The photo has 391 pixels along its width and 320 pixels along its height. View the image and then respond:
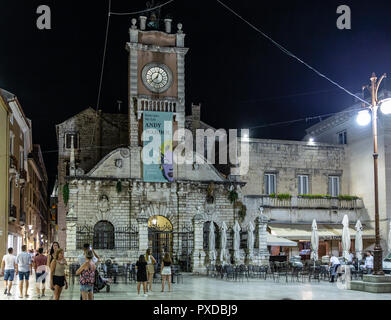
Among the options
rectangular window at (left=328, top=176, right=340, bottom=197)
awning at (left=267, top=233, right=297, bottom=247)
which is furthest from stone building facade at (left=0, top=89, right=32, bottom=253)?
rectangular window at (left=328, top=176, right=340, bottom=197)

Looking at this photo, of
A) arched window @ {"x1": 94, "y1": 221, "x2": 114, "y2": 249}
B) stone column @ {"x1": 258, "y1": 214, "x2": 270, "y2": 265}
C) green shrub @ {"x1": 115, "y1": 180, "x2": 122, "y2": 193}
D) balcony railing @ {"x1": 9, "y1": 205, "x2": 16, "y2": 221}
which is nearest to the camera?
stone column @ {"x1": 258, "y1": 214, "x2": 270, "y2": 265}

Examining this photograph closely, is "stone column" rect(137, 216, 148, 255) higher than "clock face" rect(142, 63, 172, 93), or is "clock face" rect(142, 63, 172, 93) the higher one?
"clock face" rect(142, 63, 172, 93)

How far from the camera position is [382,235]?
1421 inches

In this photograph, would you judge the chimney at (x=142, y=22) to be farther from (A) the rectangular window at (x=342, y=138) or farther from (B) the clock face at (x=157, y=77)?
(A) the rectangular window at (x=342, y=138)

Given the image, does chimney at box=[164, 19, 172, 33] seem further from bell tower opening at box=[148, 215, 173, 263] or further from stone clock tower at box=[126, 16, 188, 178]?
bell tower opening at box=[148, 215, 173, 263]

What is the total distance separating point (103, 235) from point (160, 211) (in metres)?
3.49

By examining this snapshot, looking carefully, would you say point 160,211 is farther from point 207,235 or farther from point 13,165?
point 13,165

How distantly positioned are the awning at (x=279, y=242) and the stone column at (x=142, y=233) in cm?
662

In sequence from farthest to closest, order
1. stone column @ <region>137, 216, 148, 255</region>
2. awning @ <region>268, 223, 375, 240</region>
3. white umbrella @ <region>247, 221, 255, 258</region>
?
awning @ <region>268, 223, 375, 240</region>, stone column @ <region>137, 216, 148, 255</region>, white umbrella @ <region>247, 221, 255, 258</region>

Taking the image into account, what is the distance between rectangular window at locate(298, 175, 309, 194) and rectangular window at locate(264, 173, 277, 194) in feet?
5.69

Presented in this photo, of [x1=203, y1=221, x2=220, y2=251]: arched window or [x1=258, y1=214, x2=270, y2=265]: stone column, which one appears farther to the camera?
[x1=203, y1=221, x2=220, y2=251]: arched window

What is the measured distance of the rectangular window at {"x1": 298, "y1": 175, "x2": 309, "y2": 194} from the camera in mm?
37844
